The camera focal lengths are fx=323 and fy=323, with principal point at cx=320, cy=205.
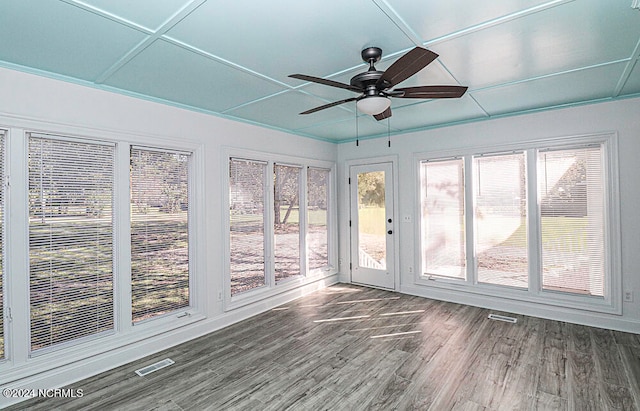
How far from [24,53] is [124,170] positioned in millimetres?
1105

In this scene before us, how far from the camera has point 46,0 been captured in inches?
66.9

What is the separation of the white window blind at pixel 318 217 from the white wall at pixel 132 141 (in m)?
0.79

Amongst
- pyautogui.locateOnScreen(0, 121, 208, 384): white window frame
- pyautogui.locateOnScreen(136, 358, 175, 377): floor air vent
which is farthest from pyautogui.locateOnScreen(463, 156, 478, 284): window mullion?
pyautogui.locateOnScreen(136, 358, 175, 377): floor air vent

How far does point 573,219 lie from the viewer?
150 inches

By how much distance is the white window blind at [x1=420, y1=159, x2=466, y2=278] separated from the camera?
464cm

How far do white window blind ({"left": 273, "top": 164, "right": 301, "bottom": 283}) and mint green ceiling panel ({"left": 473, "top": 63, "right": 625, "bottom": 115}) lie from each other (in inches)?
105

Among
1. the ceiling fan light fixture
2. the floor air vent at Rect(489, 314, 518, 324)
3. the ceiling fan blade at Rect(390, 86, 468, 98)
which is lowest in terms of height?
the floor air vent at Rect(489, 314, 518, 324)

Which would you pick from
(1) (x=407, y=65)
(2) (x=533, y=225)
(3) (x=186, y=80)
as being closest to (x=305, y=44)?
(1) (x=407, y=65)

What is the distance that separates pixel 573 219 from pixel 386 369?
9.50ft

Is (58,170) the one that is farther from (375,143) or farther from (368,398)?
(375,143)

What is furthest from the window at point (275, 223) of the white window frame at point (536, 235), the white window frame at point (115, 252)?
the white window frame at point (536, 235)

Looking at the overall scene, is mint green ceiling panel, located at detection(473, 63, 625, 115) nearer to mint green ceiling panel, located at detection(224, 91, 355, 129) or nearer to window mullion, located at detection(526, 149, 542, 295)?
window mullion, located at detection(526, 149, 542, 295)

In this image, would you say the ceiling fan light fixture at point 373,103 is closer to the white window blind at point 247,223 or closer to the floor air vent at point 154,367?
the white window blind at point 247,223

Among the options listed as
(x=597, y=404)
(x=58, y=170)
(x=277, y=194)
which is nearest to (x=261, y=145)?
(x=277, y=194)
